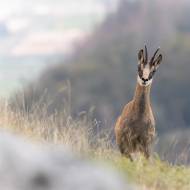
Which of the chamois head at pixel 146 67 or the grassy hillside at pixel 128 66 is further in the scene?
the grassy hillside at pixel 128 66

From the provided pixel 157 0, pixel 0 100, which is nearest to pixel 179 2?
pixel 157 0

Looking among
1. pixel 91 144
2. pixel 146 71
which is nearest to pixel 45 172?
pixel 91 144

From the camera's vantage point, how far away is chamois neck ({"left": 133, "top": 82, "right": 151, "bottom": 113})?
1449 centimetres

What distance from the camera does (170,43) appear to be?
330ft

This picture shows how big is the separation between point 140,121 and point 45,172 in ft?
25.7

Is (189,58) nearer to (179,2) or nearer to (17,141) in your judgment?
(179,2)

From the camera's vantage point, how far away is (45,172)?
6547 mm

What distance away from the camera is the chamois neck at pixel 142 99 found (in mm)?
14489

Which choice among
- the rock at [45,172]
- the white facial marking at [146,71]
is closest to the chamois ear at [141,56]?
the white facial marking at [146,71]

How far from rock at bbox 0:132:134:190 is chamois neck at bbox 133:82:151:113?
25.2 ft

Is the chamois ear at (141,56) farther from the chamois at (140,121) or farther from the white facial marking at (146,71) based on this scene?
the white facial marking at (146,71)

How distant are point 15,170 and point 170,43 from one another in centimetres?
9458

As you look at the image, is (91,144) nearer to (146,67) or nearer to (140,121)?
(140,121)

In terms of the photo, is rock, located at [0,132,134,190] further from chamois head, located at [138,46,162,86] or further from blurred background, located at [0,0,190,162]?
blurred background, located at [0,0,190,162]
